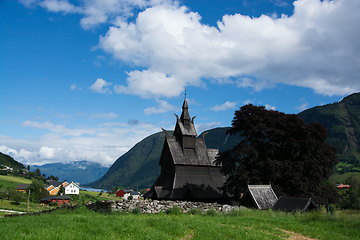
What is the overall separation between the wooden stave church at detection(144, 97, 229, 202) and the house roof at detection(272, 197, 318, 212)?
16.3 metres

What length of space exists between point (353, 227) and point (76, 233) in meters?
14.9

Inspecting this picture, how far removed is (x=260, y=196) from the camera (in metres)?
25.4

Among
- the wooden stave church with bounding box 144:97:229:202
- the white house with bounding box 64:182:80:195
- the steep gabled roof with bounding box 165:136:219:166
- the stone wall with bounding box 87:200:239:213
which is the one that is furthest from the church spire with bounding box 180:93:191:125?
the white house with bounding box 64:182:80:195

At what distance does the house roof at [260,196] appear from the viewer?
81.0ft

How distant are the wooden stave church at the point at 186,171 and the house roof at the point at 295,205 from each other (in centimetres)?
1627

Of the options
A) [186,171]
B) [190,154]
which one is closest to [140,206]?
[186,171]

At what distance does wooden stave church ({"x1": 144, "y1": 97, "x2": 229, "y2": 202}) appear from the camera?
4016 cm

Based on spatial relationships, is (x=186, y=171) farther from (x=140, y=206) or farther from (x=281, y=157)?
(x=140, y=206)

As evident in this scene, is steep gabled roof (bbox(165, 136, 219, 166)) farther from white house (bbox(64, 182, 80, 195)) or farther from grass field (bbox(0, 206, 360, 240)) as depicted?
white house (bbox(64, 182, 80, 195))

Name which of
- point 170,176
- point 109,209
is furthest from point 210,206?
point 170,176

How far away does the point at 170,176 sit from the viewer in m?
43.4

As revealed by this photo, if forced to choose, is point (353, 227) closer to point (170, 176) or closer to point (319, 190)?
point (319, 190)

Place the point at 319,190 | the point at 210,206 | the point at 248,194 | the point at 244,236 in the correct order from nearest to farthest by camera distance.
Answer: the point at 244,236, the point at 210,206, the point at 248,194, the point at 319,190

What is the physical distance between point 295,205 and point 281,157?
13123mm
